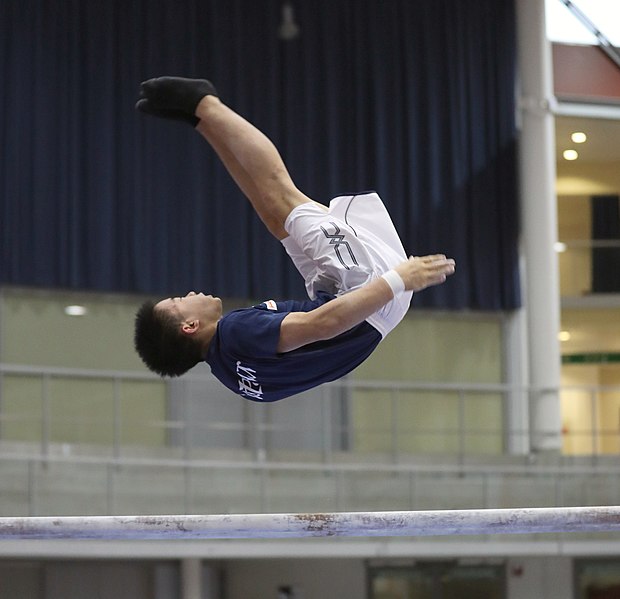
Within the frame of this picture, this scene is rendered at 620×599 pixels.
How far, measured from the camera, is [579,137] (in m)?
16.9

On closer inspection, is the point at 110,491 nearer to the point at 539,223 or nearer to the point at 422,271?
the point at 539,223

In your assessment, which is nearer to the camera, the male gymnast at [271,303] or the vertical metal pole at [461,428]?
the male gymnast at [271,303]

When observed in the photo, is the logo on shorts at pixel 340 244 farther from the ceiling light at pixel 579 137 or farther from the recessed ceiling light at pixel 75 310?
the ceiling light at pixel 579 137

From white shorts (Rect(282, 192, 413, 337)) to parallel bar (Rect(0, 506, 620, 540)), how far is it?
33.4 inches

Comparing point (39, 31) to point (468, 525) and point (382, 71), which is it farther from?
point (468, 525)

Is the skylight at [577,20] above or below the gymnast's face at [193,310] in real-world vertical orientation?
above

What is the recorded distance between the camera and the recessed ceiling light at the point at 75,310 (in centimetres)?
1400

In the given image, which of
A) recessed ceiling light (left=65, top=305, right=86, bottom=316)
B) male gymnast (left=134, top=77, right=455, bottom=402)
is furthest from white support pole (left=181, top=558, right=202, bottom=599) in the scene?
male gymnast (left=134, top=77, right=455, bottom=402)

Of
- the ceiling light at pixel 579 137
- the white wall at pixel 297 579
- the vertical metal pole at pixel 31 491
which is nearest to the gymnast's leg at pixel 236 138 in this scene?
the vertical metal pole at pixel 31 491

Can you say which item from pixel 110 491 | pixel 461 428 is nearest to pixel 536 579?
pixel 461 428

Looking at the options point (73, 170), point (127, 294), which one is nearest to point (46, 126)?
point (73, 170)

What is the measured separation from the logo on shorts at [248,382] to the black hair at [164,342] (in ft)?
0.57

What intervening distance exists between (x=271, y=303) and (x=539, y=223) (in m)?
10.9

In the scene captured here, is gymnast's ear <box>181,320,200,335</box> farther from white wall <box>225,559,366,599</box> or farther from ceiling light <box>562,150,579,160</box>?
ceiling light <box>562,150,579,160</box>
